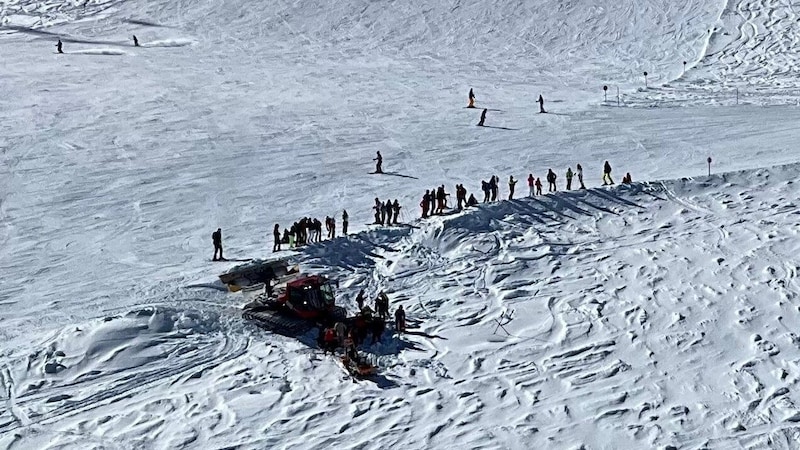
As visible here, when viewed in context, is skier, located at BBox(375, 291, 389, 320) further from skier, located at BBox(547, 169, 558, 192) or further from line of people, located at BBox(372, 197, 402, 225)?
skier, located at BBox(547, 169, 558, 192)

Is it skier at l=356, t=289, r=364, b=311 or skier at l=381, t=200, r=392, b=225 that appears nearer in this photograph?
skier at l=356, t=289, r=364, b=311

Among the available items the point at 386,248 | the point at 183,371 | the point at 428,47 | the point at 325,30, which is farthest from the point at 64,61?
the point at 183,371

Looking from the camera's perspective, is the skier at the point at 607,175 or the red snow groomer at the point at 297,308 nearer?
the red snow groomer at the point at 297,308

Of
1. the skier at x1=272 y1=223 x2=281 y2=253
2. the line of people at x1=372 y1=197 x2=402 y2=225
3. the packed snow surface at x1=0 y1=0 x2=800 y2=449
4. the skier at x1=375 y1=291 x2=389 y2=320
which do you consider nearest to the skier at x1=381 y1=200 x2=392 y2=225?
the line of people at x1=372 y1=197 x2=402 y2=225

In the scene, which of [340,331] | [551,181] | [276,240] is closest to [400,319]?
[340,331]

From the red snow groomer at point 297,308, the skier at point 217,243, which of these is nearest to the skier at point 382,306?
the red snow groomer at point 297,308

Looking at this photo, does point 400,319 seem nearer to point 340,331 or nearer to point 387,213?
point 340,331

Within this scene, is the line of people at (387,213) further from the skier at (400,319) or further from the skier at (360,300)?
the skier at (400,319)

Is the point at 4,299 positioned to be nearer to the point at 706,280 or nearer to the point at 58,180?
the point at 58,180

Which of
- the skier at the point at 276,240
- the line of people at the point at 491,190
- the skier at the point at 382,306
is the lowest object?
the skier at the point at 382,306
